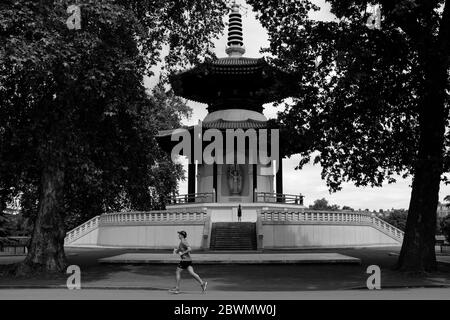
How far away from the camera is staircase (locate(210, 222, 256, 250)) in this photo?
106 ft

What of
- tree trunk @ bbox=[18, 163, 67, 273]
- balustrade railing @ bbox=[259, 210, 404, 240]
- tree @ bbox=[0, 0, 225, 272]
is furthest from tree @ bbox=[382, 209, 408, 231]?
tree trunk @ bbox=[18, 163, 67, 273]

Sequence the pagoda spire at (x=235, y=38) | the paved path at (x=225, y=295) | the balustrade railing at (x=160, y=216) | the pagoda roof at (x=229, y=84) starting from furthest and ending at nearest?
the pagoda spire at (x=235, y=38)
the pagoda roof at (x=229, y=84)
the balustrade railing at (x=160, y=216)
the paved path at (x=225, y=295)

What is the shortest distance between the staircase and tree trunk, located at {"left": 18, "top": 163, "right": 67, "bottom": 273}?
14065 millimetres

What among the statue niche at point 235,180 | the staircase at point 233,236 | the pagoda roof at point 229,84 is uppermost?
the pagoda roof at point 229,84

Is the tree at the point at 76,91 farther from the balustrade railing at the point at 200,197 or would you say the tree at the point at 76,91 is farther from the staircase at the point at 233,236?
the balustrade railing at the point at 200,197

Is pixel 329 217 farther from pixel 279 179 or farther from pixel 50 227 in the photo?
pixel 50 227

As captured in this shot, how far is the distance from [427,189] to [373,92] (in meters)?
→ 4.58

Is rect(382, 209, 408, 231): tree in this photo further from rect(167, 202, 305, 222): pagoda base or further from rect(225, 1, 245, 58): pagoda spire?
rect(167, 202, 305, 222): pagoda base

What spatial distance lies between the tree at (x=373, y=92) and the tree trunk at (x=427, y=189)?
4 cm

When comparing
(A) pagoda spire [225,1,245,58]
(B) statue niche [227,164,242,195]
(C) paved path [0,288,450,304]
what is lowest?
(C) paved path [0,288,450,304]

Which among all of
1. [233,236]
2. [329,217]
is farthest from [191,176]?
[329,217]

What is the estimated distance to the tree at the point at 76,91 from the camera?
659 inches

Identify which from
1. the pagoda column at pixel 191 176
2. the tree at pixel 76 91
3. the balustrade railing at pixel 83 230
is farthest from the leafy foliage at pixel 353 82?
the balustrade railing at pixel 83 230

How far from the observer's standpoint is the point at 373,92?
738 inches
